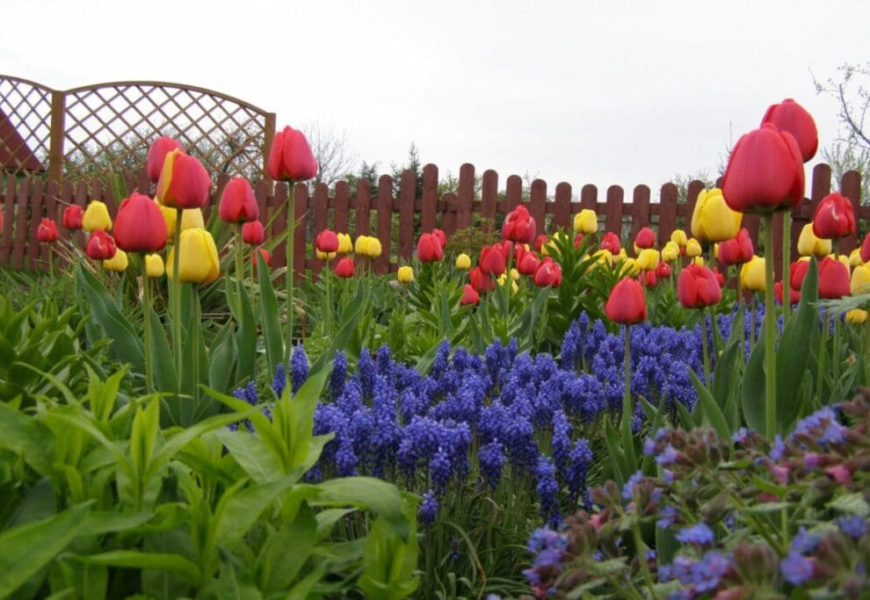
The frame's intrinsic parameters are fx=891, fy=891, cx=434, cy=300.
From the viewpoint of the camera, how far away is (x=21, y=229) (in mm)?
13484

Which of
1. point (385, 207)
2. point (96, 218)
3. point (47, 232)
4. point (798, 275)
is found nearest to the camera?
point (798, 275)

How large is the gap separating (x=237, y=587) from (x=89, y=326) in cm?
191

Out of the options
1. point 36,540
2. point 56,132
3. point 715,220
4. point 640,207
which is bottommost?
point 36,540

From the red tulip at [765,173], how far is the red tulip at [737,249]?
0.90 metres

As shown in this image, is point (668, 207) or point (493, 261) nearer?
point (493, 261)

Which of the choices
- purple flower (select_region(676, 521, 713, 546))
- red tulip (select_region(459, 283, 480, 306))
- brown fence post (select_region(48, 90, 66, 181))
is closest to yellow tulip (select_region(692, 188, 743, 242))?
purple flower (select_region(676, 521, 713, 546))

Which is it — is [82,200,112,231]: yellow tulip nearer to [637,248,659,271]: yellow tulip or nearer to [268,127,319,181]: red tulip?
[268,127,319,181]: red tulip

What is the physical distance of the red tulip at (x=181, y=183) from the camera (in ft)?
6.43

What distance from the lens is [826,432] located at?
37.5 inches

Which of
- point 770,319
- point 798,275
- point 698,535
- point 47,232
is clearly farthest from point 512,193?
point 698,535

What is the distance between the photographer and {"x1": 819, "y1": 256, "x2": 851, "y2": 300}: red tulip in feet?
7.40

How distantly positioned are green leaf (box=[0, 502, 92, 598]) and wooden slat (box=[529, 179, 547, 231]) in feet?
31.9

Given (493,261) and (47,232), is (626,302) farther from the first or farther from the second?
(47,232)

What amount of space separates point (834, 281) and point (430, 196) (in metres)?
8.87
